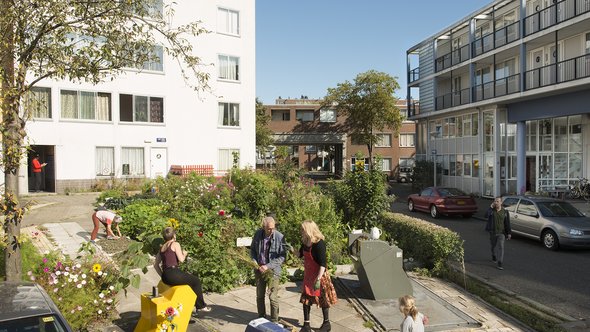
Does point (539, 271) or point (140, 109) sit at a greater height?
point (140, 109)

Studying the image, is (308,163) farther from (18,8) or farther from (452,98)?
(18,8)

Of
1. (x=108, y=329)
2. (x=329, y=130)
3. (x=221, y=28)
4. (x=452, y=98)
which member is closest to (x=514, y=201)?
(x=108, y=329)

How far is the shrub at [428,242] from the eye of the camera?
10.1 m

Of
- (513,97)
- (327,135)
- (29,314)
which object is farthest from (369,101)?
(29,314)

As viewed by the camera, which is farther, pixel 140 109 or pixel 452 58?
pixel 452 58

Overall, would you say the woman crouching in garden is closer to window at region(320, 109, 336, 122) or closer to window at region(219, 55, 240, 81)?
window at region(219, 55, 240, 81)

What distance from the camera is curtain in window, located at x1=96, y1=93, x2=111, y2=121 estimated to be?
26497mm

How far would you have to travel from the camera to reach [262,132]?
5128 cm

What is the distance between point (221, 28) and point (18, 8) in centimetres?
2480

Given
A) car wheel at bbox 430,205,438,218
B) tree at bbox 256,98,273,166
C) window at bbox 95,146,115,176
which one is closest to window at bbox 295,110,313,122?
tree at bbox 256,98,273,166

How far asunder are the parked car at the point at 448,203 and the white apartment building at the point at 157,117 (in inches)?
449

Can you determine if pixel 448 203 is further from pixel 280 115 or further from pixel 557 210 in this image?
pixel 280 115

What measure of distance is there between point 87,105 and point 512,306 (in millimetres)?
24290

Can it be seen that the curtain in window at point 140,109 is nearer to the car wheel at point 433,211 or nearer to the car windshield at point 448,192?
the car wheel at point 433,211
